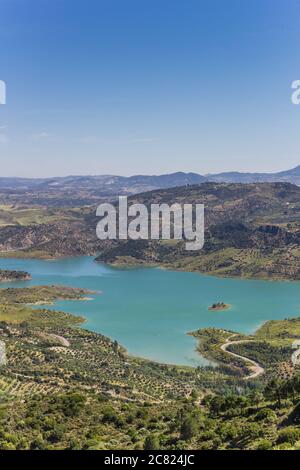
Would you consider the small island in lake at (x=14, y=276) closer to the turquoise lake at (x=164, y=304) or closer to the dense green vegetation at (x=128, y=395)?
the turquoise lake at (x=164, y=304)

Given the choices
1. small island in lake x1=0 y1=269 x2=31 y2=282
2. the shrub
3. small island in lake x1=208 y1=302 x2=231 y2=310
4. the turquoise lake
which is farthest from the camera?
small island in lake x1=0 y1=269 x2=31 y2=282

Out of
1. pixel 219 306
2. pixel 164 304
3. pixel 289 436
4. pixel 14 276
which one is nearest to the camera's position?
pixel 289 436

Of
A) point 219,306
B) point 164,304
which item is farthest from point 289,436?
point 164,304

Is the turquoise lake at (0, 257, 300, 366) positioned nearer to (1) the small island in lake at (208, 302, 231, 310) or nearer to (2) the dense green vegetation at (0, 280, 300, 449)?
(1) the small island in lake at (208, 302, 231, 310)

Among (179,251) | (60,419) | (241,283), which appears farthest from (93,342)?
(179,251)

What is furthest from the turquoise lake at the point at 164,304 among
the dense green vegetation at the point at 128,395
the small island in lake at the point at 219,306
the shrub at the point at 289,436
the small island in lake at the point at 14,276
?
the shrub at the point at 289,436

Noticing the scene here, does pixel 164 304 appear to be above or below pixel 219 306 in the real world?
below

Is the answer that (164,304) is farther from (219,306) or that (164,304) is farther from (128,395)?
(128,395)

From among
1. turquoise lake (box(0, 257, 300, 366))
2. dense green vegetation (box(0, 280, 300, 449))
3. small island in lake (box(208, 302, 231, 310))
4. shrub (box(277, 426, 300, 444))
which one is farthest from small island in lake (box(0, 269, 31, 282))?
Result: shrub (box(277, 426, 300, 444))

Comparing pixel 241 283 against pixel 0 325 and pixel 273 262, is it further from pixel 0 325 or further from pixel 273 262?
pixel 0 325
